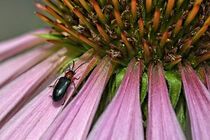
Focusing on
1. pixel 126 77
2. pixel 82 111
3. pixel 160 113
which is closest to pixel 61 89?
pixel 82 111

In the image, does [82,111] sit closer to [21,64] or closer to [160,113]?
[160,113]

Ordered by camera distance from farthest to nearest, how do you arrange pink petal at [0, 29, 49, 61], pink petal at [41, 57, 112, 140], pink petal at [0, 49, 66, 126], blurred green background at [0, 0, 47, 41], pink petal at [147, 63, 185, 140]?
1. blurred green background at [0, 0, 47, 41]
2. pink petal at [0, 29, 49, 61]
3. pink petal at [0, 49, 66, 126]
4. pink petal at [41, 57, 112, 140]
5. pink petal at [147, 63, 185, 140]

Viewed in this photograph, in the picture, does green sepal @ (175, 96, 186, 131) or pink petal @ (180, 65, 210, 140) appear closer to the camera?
pink petal @ (180, 65, 210, 140)

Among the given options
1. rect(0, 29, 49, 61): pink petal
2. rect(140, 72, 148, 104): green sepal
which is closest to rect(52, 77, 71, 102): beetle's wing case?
rect(140, 72, 148, 104): green sepal

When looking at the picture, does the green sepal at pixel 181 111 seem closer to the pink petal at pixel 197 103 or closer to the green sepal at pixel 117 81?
the pink petal at pixel 197 103

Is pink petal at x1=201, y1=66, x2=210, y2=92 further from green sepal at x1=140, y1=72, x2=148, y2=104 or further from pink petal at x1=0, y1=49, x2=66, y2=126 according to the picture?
pink petal at x1=0, y1=49, x2=66, y2=126

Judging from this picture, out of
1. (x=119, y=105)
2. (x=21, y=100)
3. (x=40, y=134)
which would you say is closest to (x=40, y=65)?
(x=21, y=100)

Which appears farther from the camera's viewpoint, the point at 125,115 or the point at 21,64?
the point at 21,64
